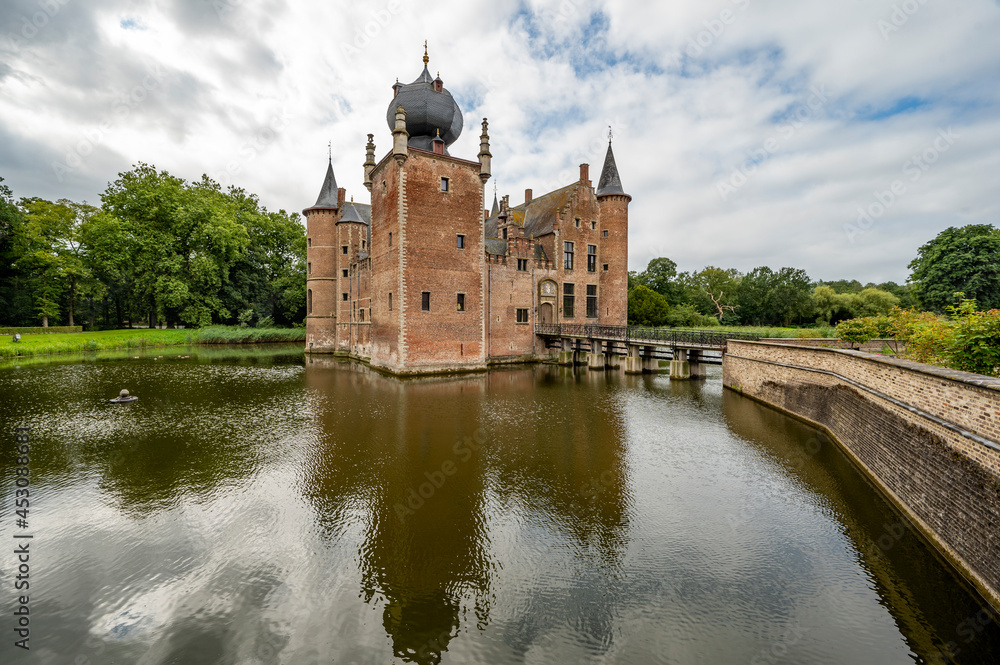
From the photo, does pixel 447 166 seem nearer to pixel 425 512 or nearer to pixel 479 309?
pixel 479 309

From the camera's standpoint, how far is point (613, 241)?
30219 millimetres

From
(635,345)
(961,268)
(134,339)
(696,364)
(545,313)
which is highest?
(961,268)

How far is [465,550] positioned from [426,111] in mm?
22869

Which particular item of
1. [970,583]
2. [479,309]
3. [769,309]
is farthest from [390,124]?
[769,309]

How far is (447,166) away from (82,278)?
120ft

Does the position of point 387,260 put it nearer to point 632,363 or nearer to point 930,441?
point 632,363

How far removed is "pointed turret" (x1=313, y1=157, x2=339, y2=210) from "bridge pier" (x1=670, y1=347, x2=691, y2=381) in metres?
25.1

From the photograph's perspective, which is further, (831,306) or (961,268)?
(831,306)

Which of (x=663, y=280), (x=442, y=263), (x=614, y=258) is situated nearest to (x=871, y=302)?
(x=663, y=280)

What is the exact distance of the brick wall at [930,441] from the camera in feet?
17.2

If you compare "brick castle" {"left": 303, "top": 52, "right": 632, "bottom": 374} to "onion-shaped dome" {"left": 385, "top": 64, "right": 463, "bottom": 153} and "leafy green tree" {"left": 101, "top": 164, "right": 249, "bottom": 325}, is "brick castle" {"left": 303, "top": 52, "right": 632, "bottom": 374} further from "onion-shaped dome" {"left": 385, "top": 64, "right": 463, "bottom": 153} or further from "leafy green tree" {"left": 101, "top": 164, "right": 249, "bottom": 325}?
"leafy green tree" {"left": 101, "top": 164, "right": 249, "bottom": 325}

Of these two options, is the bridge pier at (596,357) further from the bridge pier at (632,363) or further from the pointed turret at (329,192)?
the pointed turret at (329,192)

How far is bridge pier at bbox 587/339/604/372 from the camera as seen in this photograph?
24938 mm

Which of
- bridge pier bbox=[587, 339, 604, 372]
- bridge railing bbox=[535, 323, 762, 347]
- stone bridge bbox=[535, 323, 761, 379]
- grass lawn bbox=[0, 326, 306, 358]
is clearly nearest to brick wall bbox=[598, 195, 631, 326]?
stone bridge bbox=[535, 323, 761, 379]
